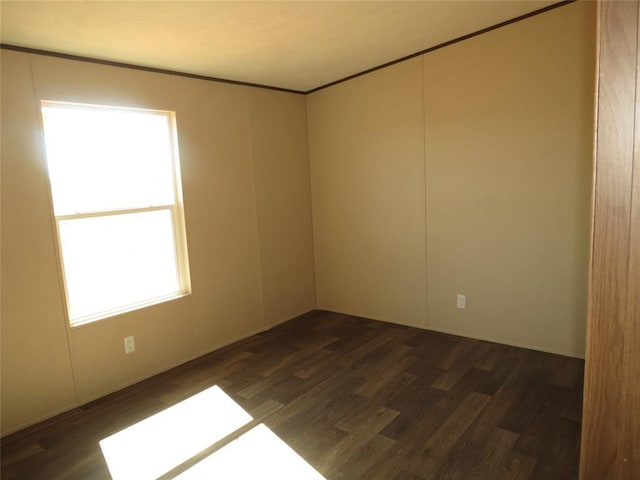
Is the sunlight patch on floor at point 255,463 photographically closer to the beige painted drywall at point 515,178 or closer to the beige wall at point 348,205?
the beige wall at point 348,205

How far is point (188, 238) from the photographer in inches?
138

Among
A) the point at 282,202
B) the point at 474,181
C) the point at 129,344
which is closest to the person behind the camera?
the point at 129,344

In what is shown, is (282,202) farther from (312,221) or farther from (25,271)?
(25,271)

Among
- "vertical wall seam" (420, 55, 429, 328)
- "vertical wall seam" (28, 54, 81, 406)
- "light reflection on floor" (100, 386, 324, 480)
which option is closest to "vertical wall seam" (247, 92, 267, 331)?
"light reflection on floor" (100, 386, 324, 480)

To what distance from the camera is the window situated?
112 inches

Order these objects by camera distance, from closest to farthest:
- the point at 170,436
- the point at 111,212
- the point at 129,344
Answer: the point at 170,436, the point at 111,212, the point at 129,344

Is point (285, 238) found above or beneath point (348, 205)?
beneath

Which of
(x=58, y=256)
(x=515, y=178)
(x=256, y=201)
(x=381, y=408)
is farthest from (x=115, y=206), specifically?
(x=515, y=178)

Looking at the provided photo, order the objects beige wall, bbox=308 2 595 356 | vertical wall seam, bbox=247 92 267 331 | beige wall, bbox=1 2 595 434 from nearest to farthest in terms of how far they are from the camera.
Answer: beige wall, bbox=1 2 595 434 < beige wall, bbox=308 2 595 356 < vertical wall seam, bbox=247 92 267 331

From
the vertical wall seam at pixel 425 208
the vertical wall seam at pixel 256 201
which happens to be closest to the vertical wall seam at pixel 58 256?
the vertical wall seam at pixel 256 201

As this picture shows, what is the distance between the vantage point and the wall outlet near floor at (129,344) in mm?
3146

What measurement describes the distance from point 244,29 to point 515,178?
2301 millimetres

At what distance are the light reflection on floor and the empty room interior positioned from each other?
2 cm

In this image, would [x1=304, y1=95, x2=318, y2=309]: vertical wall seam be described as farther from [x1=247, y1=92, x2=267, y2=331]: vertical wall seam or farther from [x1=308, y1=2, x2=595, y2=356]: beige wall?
[x1=247, y1=92, x2=267, y2=331]: vertical wall seam
